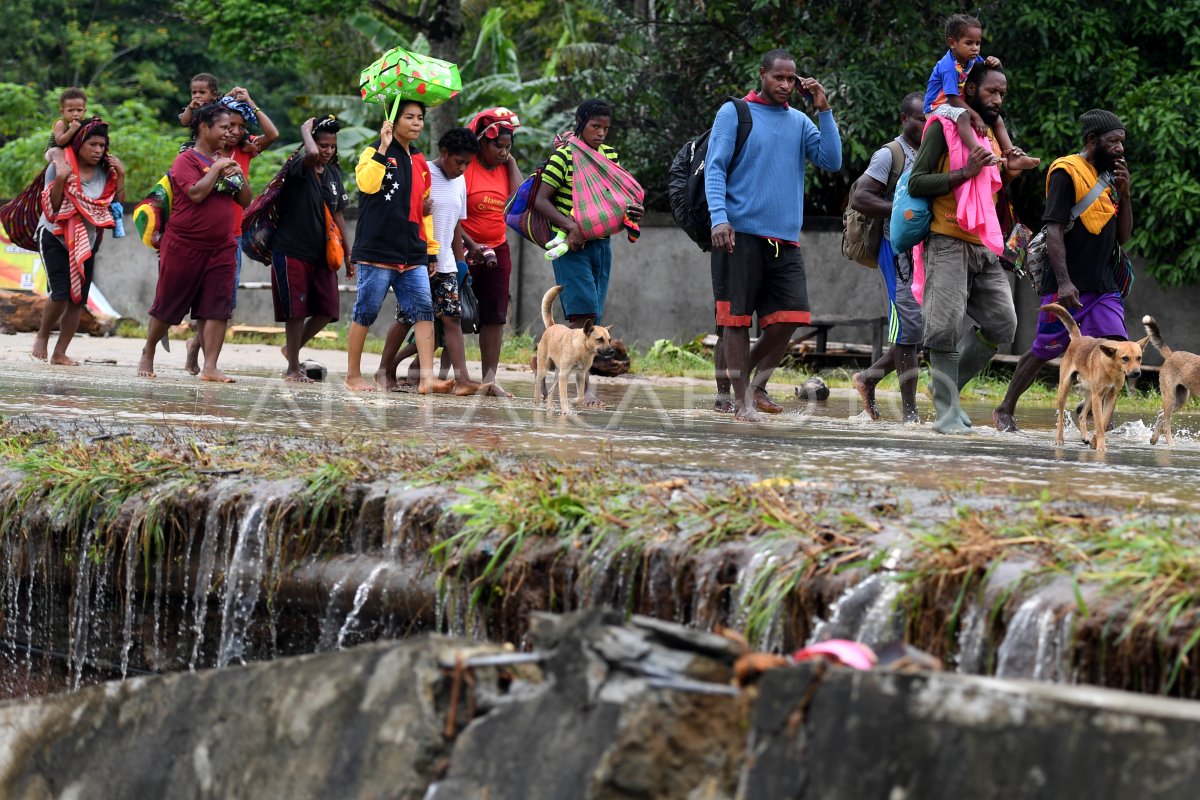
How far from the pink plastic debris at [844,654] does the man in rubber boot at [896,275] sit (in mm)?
5595

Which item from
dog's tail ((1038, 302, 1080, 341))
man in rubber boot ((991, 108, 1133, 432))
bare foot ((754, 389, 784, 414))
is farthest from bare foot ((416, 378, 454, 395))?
dog's tail ((1038, 302, 1080, 341))

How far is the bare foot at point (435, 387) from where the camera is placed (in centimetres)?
1026

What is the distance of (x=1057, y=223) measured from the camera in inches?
333

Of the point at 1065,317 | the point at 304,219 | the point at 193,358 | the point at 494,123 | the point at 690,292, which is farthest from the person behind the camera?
the point at 690,292

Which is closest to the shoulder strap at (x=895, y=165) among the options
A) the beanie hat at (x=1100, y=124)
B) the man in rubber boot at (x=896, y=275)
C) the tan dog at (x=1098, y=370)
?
the man in rubber boot at (x=896, y=275)

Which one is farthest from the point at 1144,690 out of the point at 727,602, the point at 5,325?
the point at 5,325

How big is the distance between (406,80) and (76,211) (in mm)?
3417

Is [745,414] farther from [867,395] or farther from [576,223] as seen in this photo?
[576,223]

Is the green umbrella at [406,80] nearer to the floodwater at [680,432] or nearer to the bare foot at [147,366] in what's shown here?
the floodwater at [680,432]

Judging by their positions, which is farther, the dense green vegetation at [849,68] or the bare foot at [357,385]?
the dense green vegetation at [849,68]

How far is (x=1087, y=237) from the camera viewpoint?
28.1 ft

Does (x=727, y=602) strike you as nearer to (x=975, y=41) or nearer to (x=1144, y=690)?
(x=1144, y=690)

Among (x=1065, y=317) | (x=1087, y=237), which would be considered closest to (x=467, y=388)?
(x=1065, y=317)

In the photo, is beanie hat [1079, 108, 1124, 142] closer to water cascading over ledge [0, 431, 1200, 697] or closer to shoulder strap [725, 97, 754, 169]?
shoulder strap [725, 97, 754, 169]
